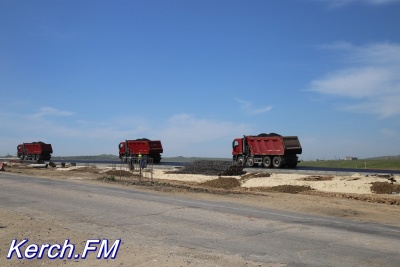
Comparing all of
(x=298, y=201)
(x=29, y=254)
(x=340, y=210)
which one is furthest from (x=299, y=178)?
(x=29, y=254)

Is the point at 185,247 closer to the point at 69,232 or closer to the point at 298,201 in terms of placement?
the point at 69,232

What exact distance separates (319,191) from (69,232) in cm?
1787

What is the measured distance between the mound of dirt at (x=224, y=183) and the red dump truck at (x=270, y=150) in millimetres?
9027

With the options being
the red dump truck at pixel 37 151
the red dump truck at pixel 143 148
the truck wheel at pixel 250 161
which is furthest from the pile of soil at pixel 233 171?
the red dump truck at pixel 37 151

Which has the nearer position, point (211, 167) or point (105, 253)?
point (105, 253)

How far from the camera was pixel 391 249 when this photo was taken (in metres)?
9.77

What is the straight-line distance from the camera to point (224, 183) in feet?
103

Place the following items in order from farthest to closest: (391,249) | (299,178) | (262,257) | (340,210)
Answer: (299,178) → (340,210) → (391,249) → (262,257)

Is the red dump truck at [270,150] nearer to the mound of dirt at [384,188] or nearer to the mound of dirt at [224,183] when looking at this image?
the mound of dirt at [224,183]

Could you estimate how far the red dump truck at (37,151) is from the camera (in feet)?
237

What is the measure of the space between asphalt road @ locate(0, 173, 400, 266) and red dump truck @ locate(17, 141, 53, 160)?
183ft

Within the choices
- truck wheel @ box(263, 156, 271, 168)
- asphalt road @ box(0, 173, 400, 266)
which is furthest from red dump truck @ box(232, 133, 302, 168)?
asphalt road @ box(0, 173, 400, 266)

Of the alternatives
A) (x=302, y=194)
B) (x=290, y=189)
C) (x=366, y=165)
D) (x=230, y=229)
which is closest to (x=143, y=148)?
(x=366, y=165)

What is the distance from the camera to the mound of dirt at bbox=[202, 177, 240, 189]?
30725 millimetres
